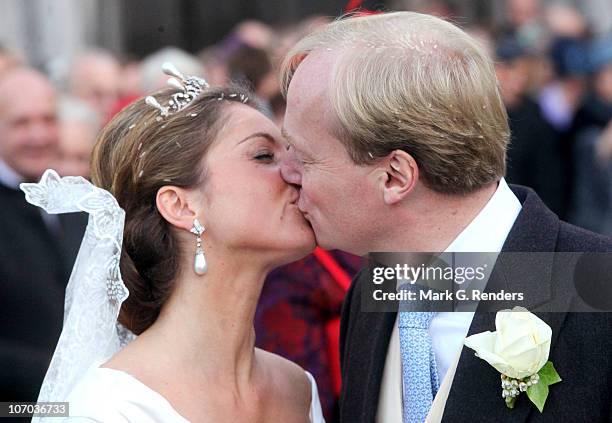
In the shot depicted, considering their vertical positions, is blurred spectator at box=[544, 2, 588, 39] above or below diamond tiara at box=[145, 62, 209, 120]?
below

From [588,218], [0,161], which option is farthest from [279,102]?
[588,218]

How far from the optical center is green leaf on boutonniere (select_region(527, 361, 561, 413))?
273 cm

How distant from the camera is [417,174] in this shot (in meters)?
3.04

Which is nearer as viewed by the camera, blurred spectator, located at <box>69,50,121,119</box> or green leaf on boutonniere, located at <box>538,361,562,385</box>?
green leaf on boutonniere, located at <box>538,361,562,385</box>

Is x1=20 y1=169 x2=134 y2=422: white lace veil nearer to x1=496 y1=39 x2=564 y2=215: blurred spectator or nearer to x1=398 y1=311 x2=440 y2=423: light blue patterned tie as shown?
x1=398 y1=311 x2=440 y2=423: light blue patterned tie

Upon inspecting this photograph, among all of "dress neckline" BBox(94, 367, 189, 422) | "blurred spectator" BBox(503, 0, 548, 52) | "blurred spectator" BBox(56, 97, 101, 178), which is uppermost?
"dress neckline" BBox(94, 367, 189, 422)

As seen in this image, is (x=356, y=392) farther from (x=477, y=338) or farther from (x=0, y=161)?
(x=0, y=161)

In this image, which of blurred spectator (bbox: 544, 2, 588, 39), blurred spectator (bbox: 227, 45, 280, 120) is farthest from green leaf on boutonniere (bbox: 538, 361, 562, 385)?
blurred spectator (bbox: 544, 2, 588, 39)

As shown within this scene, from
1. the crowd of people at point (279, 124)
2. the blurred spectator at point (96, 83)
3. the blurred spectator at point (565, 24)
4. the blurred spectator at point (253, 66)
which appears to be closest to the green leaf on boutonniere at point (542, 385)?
the crowd of people at point (279, 124)

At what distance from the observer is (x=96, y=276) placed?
3.43 m

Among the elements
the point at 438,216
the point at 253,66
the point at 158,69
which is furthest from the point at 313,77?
the point at 158,69

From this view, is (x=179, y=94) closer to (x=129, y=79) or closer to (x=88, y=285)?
(x=88, y=285)

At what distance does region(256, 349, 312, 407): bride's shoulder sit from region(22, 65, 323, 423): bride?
0.34ft

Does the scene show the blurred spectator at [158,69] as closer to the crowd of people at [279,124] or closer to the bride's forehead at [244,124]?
the crowd of people at [279,124]
